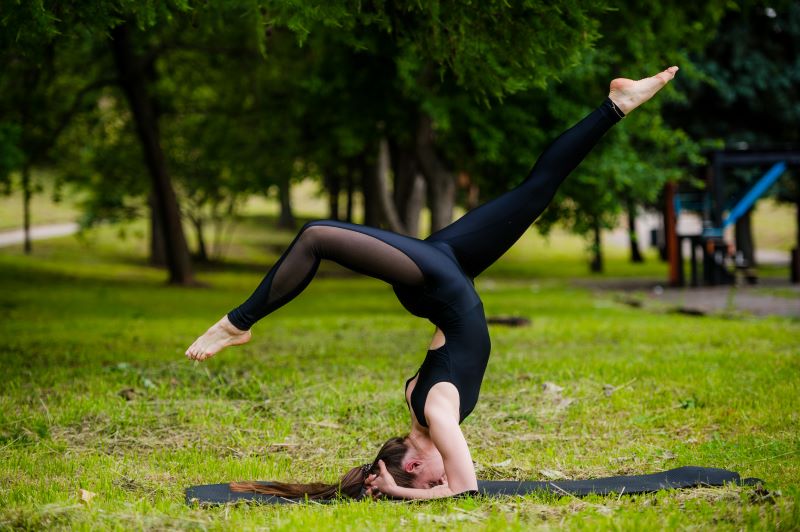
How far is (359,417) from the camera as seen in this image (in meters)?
7.68

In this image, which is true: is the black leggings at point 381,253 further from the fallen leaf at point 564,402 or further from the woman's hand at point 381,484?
the fallen leaf at point 564,402

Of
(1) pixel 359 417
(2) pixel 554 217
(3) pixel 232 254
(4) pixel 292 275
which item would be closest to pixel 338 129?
(2) pixel 554 217

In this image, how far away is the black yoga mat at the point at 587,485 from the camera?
5.21 m

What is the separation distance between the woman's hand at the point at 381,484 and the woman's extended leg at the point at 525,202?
1.32 metres

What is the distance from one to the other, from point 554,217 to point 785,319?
18.4 ft

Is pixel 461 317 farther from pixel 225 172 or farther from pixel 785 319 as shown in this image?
pixel 225 172

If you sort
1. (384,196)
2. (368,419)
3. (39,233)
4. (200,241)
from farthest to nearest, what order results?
(39,233)
(200,241)
(384,196)
(368,419)

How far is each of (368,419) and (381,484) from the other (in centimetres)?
242

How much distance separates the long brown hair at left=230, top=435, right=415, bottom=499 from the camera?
208 inches

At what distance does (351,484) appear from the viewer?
538 cm

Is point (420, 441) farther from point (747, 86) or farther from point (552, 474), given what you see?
point (747, 86)

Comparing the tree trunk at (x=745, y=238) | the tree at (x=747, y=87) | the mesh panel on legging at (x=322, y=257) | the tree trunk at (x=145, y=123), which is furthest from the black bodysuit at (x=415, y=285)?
the tree trunk at (x=745, y=238)

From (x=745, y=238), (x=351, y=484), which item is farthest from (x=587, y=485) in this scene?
(x=745, y=238)

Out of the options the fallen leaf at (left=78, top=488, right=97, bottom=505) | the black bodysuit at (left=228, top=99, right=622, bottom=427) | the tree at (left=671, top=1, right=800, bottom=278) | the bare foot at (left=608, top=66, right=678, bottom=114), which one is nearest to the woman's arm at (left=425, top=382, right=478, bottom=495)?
the black bodysuit at (left=228, top=99, right=622, bottom=427)
